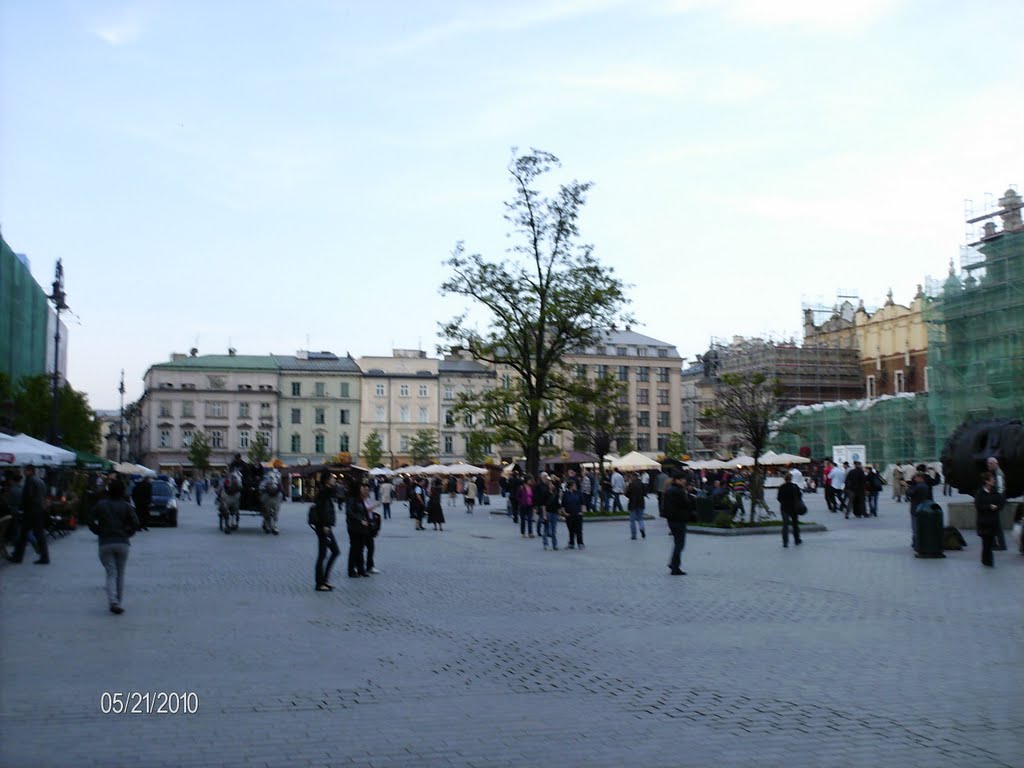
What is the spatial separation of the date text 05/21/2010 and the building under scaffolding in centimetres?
4495

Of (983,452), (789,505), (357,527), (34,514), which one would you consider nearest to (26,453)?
(34,514)

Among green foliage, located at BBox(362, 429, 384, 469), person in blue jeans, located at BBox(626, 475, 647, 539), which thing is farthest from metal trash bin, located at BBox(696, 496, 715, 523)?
green foliage, located at BBox(362, 429, 384, 469)

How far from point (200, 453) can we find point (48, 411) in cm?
5439

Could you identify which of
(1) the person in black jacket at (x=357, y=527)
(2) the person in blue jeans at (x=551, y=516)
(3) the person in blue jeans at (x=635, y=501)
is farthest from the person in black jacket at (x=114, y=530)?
(3) the person in blue jeans at (x=635, y=501)

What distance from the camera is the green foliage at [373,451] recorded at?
104m

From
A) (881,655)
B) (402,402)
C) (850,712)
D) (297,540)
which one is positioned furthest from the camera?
(402,402)

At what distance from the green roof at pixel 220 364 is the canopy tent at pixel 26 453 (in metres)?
87.3

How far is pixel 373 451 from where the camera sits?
104 metres

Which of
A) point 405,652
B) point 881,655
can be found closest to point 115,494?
point 405,652

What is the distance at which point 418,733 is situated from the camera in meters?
6.97

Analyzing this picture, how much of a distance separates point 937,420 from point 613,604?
176 feet

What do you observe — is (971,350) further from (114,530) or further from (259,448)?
(259,448)

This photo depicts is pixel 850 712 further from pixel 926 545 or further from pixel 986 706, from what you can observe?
pixel 926 545

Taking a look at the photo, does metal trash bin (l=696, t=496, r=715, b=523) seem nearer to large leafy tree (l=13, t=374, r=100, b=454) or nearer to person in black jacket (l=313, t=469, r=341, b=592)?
person in black jacket (l=313, t=469, r=341, b=592)
